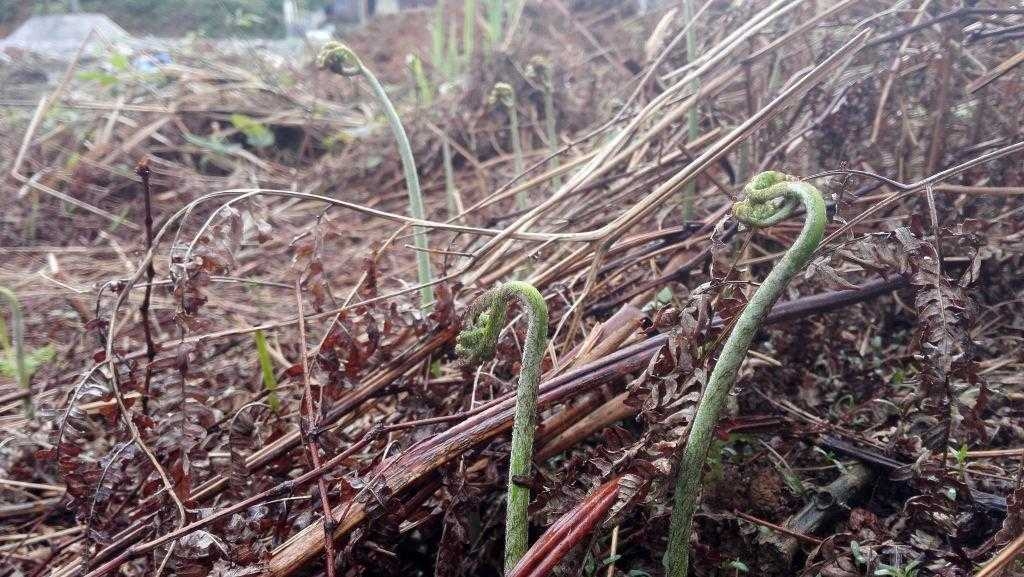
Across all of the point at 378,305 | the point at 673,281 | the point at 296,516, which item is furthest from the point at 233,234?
the point at 673,281

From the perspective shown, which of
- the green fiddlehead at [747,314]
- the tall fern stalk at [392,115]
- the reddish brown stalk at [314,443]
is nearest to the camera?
the green fiddlehead at [747,314]

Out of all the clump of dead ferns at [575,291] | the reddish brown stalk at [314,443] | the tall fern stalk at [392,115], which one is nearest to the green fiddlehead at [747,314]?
the clump of dead ferns at [575,291]

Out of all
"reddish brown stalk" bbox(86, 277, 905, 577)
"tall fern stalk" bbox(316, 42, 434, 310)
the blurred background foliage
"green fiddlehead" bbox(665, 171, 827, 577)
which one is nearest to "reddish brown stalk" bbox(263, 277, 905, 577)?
"reddish brown stalk" bbox(86, 277, 905, 577)

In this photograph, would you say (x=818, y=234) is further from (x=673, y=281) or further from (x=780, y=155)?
(x=780, y=155)

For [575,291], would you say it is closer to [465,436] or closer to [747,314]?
[465,436]

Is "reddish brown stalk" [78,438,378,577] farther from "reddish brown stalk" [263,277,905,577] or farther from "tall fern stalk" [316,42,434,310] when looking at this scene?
"tall fern stalk" [316,42,434,310]

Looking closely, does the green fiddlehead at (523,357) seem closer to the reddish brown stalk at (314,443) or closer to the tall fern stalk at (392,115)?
the reddish brown stalk at (314,443)
